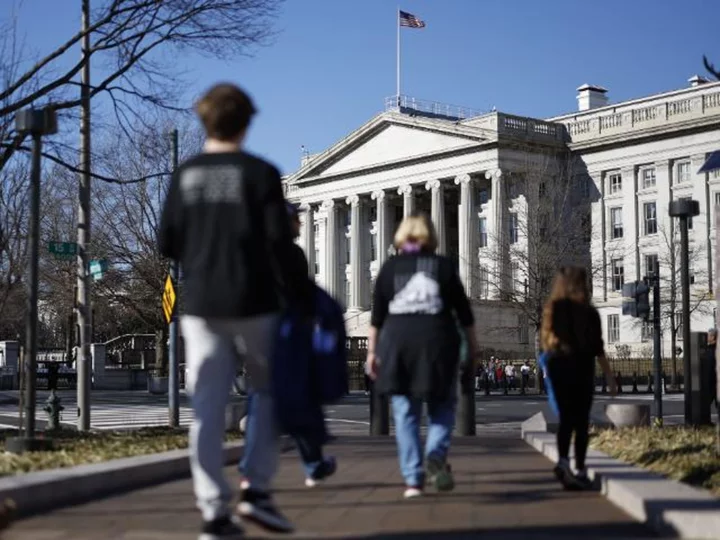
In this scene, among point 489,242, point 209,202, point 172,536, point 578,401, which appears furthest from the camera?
point 489,242

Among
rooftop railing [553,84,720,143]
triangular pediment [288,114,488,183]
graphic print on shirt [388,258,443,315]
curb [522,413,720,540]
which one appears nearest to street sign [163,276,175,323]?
curb [522,413,720,540]

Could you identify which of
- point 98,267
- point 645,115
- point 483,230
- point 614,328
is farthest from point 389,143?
point 98,267

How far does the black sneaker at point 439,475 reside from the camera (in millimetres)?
7625

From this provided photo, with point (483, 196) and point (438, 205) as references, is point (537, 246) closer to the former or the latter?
point (438, 205)

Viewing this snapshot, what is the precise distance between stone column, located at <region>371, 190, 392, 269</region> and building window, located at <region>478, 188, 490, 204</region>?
319 inches

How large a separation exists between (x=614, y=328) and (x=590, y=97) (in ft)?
67.2

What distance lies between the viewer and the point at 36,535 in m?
6.13

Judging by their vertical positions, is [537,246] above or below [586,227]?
below

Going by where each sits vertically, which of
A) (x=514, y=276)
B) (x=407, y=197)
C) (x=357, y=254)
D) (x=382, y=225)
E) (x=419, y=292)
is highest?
(x=407, y=197)

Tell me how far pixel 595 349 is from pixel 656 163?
71896mm

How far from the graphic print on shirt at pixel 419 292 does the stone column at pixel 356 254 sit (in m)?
85.4

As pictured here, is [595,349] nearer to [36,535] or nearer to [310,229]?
[36,535]

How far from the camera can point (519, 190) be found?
257ft

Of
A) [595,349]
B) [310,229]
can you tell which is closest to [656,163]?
[310,229]
